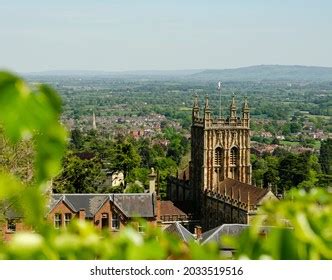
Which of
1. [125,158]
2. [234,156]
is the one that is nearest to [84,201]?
[234,156]

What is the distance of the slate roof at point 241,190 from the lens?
1299 inches

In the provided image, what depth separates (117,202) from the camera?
2742 centimetres

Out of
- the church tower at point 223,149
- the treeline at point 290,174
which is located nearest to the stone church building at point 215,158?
the church tower at point 223,149

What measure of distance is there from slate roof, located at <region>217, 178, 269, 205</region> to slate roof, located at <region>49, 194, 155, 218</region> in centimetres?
692

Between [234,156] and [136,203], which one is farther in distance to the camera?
[234,156]

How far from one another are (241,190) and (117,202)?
10.3m

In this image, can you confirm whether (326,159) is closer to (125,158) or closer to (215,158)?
(125,158)

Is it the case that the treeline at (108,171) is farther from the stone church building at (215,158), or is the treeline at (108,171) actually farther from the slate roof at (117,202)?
the stone church building at (215,158)

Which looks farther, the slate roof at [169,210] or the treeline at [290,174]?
the treeline at [290,174]

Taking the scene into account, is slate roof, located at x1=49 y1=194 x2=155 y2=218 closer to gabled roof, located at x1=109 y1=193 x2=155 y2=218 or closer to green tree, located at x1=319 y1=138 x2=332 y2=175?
gabled roof, located at x1=109 y1=193 x2=155 y2=218

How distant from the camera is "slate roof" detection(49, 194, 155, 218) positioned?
26891 millimetres

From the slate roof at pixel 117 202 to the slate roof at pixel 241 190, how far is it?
6921 mm
